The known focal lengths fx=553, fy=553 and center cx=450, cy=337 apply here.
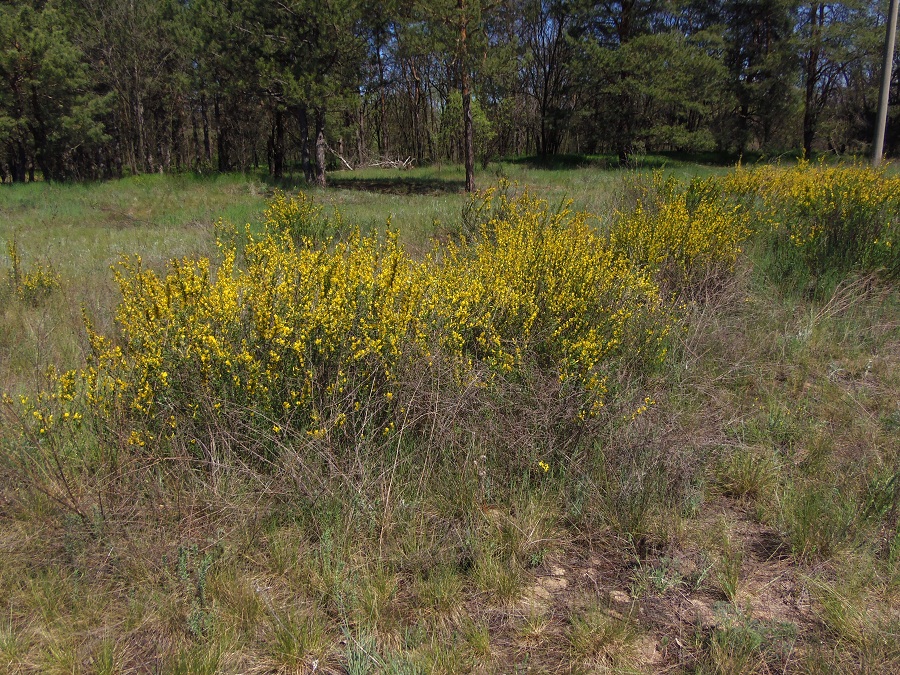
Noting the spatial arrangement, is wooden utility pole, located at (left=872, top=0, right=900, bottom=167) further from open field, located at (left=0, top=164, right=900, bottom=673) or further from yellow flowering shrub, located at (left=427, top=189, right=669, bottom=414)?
yellow flowering shrub, located at (left=427, top=189, right=669, bottom=414)

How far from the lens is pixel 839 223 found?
6230mm

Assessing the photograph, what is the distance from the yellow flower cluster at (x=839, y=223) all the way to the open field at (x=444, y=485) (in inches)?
76.6

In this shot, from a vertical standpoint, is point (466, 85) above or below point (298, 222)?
above

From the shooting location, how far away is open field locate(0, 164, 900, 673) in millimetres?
1998

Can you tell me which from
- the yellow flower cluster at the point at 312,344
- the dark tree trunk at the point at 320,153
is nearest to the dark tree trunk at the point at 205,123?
the dark tree trunk at the point at 320,153

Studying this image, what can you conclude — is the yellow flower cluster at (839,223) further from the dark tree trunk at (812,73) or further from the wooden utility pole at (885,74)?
the dark tree trunk at (812,73)

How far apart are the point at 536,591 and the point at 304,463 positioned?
1156 mm

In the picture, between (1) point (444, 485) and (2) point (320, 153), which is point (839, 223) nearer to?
(1) point (444, 485)

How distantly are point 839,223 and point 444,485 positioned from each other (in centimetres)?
600

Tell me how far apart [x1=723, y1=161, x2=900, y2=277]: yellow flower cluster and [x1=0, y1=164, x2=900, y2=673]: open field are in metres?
1.95

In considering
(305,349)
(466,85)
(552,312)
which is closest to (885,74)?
(466,85)

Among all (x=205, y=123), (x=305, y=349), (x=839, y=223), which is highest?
(x=205, y=123)

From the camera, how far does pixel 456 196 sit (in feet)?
53.0

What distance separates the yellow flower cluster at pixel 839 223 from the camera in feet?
19.3
